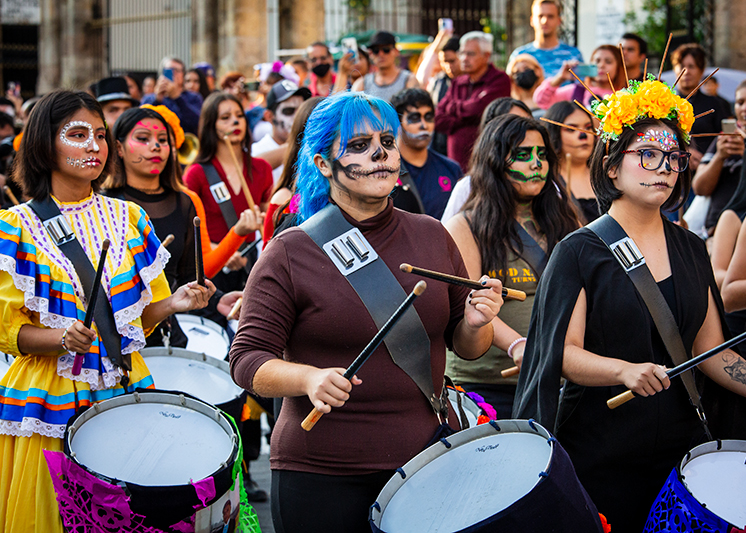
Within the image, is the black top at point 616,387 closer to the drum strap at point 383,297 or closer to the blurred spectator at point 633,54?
the drum strap at point 383,297

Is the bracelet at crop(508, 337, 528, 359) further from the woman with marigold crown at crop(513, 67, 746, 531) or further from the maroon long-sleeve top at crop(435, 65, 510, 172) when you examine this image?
the maroon long-sleeve top at crop(435, 65, 510, 172)

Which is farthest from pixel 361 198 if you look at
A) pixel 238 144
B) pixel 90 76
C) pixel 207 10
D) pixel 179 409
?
pixel 90 76

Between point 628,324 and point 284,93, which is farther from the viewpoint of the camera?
point 284,93

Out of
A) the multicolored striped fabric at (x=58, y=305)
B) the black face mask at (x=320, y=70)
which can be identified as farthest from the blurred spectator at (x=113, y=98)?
the multicolored striped fabric at (x=58, y=305)

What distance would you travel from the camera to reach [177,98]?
32.9 feet

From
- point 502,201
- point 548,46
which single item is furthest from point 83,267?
point 548,46

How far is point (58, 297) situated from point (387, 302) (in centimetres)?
138

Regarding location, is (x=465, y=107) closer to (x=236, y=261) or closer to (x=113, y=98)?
(x=113, y=98)

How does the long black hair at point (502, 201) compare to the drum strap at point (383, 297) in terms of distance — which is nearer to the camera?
the drum strap at point (383, 297)

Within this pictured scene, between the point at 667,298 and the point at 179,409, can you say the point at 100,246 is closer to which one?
the point at 179,409

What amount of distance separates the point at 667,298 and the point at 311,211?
50.4 inches

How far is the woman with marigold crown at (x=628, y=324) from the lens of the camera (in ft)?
9.97

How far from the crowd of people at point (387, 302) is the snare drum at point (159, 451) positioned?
0.75 feet

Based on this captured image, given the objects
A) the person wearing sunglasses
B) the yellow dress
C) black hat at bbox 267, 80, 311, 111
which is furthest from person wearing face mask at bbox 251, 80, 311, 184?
the yellow dress
